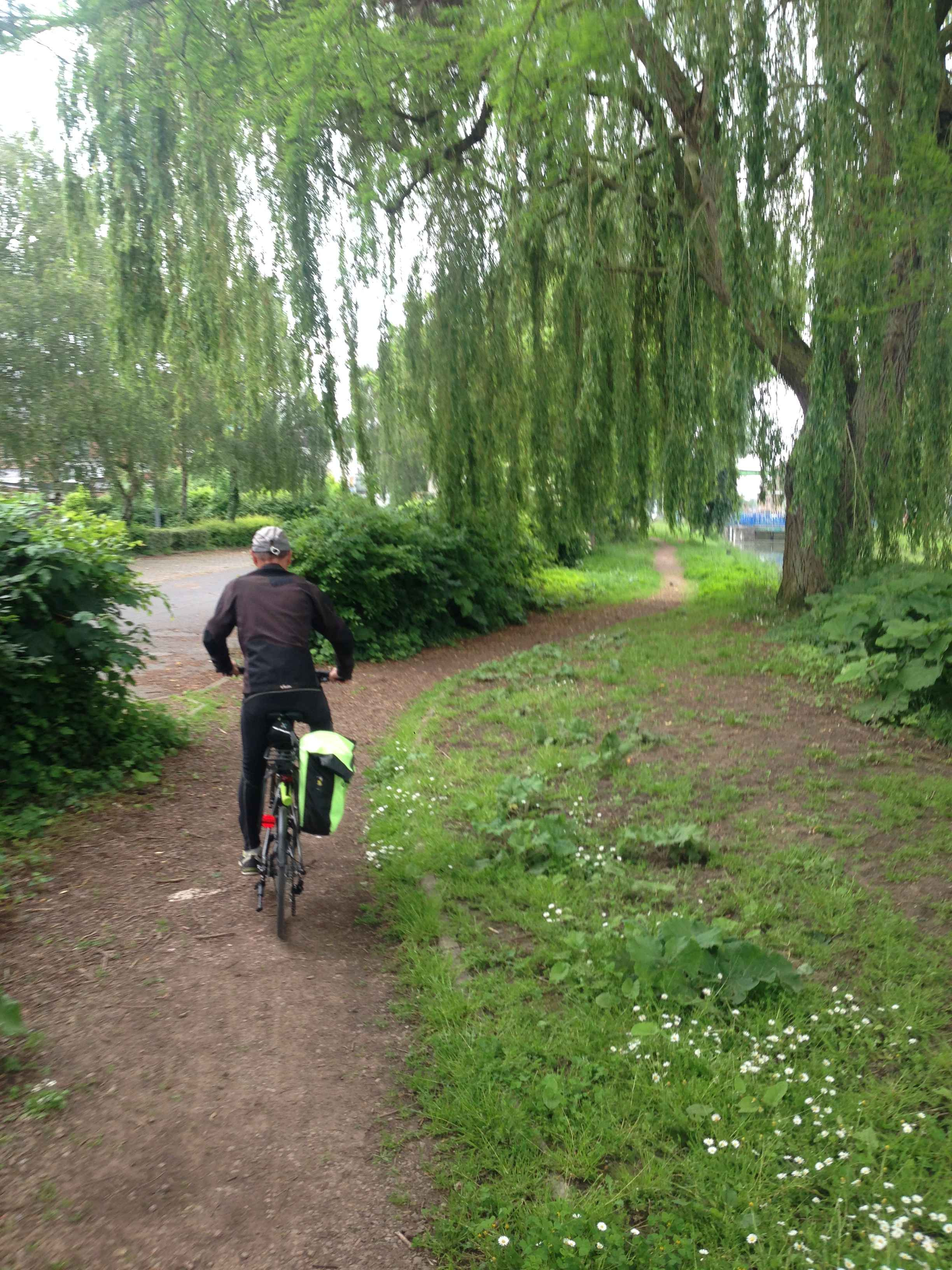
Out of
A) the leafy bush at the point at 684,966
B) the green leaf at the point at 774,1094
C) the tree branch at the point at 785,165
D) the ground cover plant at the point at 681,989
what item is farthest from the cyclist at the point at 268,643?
the tree branch at the point at 785,165

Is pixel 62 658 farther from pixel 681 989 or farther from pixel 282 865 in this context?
pixel 681 989

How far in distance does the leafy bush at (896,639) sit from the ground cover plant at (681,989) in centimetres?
50

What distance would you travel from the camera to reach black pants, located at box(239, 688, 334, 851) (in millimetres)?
4445

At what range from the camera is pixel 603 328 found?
9.51 meters

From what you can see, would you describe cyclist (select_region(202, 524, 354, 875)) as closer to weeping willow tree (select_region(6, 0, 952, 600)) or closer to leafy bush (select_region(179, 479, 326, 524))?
weeping willow tree (select_region(6, 0, 952, 600))

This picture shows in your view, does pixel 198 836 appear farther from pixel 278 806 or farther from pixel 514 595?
pixel 514 595

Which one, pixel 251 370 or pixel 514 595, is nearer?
pixel 251 370

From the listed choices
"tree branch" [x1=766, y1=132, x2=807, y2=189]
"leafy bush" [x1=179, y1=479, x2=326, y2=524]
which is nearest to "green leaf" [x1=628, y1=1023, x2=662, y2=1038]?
"tree branch" [x1=766, y1=132, x2=807, y2=189]

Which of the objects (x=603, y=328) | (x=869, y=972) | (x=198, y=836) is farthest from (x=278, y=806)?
(x=603, y=328)

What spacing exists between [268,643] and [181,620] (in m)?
10.6

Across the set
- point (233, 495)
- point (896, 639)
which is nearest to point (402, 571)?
point (896, 639)

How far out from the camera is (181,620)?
14422mm

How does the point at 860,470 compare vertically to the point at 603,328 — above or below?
below

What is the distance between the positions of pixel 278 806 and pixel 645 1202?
2476mm
